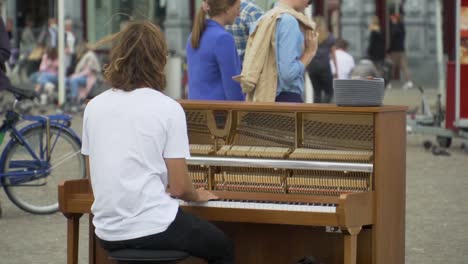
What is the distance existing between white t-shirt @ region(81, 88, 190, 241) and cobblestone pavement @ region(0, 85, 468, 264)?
8.39ft

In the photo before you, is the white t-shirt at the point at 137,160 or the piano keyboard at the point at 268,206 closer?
the white t-shirt at the point at 137,160

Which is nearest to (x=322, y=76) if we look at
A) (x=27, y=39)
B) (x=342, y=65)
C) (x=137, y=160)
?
(x=342, y=65)

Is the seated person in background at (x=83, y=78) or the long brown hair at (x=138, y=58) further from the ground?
the long brown hair at (x=138, y=58)

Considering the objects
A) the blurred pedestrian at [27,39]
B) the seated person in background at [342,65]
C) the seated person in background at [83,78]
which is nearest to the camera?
the seated person in background at [342,65]

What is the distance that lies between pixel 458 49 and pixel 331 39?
5078mm

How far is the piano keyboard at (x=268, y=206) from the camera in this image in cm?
550

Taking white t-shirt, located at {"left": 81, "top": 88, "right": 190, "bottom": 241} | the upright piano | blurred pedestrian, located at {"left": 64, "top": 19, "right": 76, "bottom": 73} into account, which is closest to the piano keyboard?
the upright piano

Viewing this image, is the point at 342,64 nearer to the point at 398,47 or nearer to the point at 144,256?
the point at 398,47

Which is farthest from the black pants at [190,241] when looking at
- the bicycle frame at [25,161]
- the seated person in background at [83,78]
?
the seated person in background at [83,78]

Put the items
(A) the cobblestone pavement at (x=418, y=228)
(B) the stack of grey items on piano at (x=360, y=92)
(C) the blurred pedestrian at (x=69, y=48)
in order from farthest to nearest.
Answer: (C) the blurred pedestrian at (x=69, y=48), (A) the cobblestone pavement at (x=418, y=228), (B) the stack of grey items on piano at (x=360, y=92)

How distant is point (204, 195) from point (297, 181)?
543 millimetres

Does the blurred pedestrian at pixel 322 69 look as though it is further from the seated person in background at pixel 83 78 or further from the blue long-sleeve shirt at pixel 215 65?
the blue long-sleeve shirt at pixel 215 65

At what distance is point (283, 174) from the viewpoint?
6023 millimetres

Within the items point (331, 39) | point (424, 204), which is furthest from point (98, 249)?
point (331, 39)
